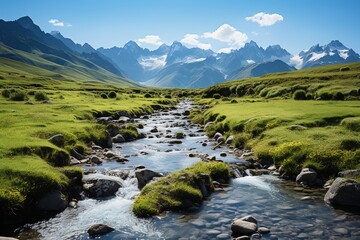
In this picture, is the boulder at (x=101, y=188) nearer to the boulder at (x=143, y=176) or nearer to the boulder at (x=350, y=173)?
the boulder at (x=143, y=176)

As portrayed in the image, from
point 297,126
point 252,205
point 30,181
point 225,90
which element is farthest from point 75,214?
point 225,90

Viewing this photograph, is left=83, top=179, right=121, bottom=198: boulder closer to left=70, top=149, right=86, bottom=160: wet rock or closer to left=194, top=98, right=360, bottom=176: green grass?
left=70, top=149, right=86, bottom=160: wet rock

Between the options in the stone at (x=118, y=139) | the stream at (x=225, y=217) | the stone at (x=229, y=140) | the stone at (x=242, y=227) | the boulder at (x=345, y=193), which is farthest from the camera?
the stone at (x=118, y=139)

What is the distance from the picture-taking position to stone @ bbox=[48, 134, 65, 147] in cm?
3482

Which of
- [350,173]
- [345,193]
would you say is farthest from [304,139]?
[345,193]

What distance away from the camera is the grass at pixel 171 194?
21438mm

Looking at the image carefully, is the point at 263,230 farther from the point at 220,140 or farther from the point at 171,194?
the point at 220,140

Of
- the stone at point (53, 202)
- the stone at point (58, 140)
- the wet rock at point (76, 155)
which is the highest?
the stone at point (58, 140)

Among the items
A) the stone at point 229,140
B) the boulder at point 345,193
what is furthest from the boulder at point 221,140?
the boulder at point 345,193

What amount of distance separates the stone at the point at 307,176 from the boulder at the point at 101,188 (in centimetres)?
1469

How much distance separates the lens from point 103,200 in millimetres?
24094

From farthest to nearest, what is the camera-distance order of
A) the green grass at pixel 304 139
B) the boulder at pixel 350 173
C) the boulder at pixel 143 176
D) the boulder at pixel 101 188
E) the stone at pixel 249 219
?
the green grass at pixel 304 139, the boulder at pixel 143 176, the boulder at pixel 101 188, the boulder at pixel 350 173, the stone at pixel 249 219

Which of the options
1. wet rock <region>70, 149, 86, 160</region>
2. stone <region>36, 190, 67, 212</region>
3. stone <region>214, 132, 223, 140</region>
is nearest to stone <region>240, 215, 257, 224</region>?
stone <region>36, 190, 67, 212</region>

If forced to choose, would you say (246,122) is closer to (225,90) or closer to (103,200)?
(103,200)
